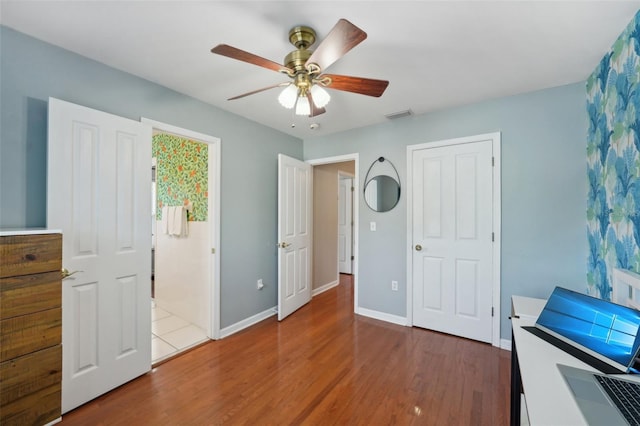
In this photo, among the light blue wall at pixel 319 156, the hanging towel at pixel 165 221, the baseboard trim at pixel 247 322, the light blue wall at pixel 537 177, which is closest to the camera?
the light blue wall at pixel 319 156

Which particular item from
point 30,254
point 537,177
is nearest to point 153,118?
point 30,254

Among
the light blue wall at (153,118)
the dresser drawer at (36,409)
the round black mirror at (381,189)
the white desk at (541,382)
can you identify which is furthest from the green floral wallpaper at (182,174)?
the white desk at (541,382)

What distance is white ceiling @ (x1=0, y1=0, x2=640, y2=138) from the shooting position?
143 centimetres

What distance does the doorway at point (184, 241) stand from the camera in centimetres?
272

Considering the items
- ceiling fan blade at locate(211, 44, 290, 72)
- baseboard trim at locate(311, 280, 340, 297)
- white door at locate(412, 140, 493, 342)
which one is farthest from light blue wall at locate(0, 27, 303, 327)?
white door at locate(412, 140, 493, 342)

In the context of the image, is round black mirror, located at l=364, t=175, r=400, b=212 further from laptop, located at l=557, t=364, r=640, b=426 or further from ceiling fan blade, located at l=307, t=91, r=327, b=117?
laptop, located at l=557, t=364, r=640, b=426

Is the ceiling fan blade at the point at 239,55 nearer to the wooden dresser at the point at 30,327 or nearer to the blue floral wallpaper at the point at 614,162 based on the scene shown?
the wooden dresser at the point at 30,327

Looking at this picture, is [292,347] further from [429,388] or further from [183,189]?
[183,189]

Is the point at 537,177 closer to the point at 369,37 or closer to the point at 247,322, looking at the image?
the point at 369,37

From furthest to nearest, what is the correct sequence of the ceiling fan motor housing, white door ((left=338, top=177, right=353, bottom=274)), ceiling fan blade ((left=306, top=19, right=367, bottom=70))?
white door ((left=338, top=177, right=353, bottom=274)) < the ceiling fan motor housing < ceiling fan blade ((left=306, top=19, right=367, bottom=70))

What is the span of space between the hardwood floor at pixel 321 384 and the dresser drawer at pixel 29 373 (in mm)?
387

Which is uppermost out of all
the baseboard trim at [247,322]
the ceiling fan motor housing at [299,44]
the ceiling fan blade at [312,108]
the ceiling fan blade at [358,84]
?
the ceiling fan motor housing at [299,44]

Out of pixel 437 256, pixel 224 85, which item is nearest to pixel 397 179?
pixel 437 256

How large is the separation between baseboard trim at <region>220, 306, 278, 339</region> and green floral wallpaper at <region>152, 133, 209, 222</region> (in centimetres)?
123
